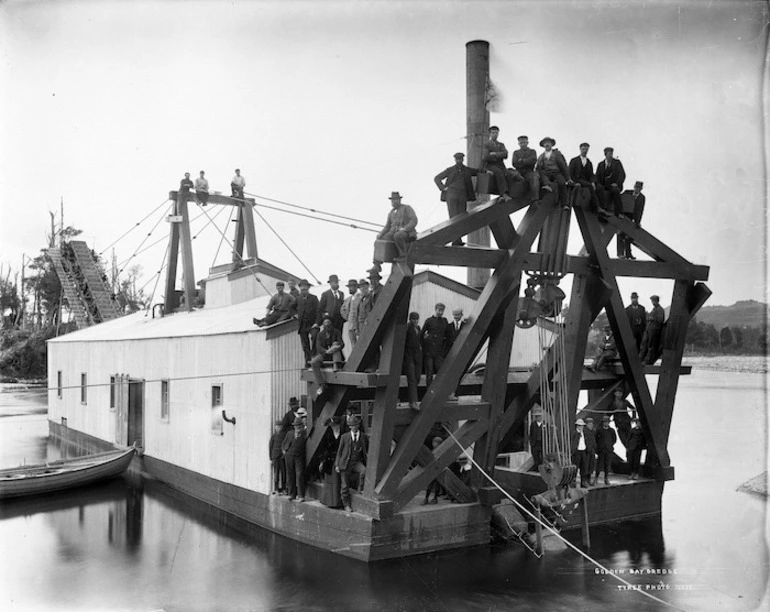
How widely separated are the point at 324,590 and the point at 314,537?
208cm

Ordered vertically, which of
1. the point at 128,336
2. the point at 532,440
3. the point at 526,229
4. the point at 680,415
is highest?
the point at 526,229

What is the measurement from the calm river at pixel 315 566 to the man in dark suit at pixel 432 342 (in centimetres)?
344

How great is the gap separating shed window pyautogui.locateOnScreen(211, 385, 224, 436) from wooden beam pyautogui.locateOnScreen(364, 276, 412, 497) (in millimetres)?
5584

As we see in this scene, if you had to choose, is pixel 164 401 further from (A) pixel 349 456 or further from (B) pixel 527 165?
(B) pixel 527 165

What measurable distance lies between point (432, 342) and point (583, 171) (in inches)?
176

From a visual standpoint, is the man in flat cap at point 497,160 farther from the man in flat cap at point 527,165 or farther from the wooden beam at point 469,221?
the man in flat cap at point 527,165

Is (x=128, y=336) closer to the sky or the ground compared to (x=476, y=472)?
closer to the sky

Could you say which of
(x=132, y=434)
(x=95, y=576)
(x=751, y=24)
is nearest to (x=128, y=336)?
(x=132, y=434)

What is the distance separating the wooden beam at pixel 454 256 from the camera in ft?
42.3

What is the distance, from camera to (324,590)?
40.2 feet

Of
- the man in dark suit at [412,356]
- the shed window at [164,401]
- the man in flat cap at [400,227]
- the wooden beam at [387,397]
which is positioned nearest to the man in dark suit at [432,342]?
the man in dark suit at [412,356]

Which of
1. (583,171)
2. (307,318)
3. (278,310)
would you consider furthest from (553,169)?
(278,310)

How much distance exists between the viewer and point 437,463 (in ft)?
45.4

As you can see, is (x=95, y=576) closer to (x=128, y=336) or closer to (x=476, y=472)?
(x=476, y=472)
